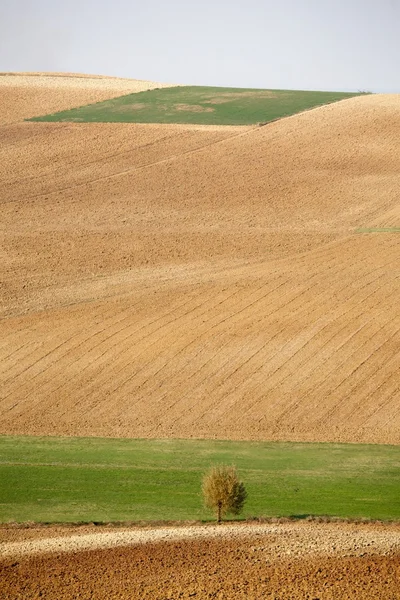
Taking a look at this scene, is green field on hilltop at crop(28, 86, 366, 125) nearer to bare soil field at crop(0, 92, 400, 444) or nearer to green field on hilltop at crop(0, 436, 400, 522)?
bare soil field at crop(0, 92, 400, 444)

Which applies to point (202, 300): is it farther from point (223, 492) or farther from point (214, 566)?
point (214, 566)

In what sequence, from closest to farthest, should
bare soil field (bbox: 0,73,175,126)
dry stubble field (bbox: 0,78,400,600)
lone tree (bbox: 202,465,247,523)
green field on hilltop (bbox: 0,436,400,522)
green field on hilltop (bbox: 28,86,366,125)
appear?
dry stubble field (bbox: 0,78,400,600)
lone tree (bbox: 202,465,247,523)
green field on hilltop (bbox: 0,436,400,522)
green field on hilltop (bbox: 28,86,366,125)
bare soil field (bbox: 0,73,175,126)

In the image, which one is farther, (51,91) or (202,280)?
(51,91)

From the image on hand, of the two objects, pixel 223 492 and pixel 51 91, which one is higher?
pixel 51 91

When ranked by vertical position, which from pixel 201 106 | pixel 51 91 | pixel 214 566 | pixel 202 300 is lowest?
pixel 214 566

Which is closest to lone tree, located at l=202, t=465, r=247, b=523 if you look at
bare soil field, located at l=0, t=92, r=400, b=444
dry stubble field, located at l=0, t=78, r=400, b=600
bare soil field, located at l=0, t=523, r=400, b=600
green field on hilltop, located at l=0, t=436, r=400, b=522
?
bare soil field, located at l=0, t=523, r=400, b=600

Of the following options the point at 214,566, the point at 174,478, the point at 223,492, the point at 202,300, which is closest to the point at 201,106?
the point at 202,300

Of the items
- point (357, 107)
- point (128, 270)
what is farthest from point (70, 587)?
point (357, 107)
